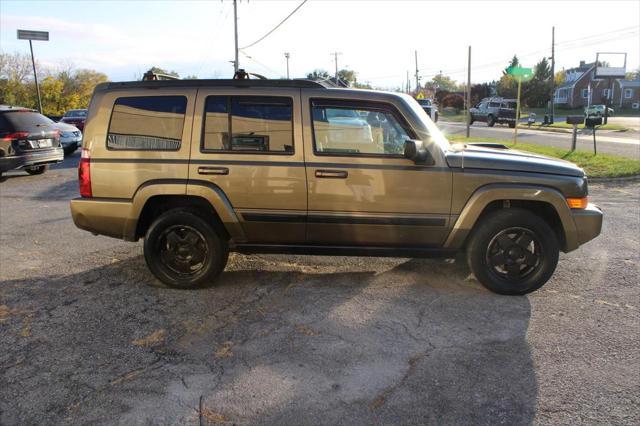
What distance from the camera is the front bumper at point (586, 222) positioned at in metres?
4.50

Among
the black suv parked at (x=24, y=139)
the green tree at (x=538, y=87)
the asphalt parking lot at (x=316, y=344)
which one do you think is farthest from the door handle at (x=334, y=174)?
the green tree at (x=538, y=87)

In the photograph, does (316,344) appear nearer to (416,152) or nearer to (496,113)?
(416,152)

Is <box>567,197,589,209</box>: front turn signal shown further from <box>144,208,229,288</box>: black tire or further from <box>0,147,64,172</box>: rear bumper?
<box>0,147,64,172</box>: rear bumper

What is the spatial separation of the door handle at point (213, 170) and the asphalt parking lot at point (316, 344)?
1131 mm

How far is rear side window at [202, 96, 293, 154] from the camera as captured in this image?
450cm

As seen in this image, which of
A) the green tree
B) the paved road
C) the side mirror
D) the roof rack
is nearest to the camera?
the side mirror

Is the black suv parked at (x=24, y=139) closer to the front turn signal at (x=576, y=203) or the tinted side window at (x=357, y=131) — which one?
the tinted side window at (x=357, y=131)

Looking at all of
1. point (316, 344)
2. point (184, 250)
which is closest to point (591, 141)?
point (184, 250)

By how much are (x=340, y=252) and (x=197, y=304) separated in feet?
4.54

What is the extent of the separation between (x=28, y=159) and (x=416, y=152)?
10.5 m

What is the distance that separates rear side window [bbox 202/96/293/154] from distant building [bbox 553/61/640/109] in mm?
85943

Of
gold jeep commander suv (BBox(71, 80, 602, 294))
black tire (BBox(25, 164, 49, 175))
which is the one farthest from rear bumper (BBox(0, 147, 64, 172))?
gold jeep commander suv (BBox(71, 80, 602, 294))

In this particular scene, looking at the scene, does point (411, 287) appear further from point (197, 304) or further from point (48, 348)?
point (48, 348)

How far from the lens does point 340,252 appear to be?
15.3ft
